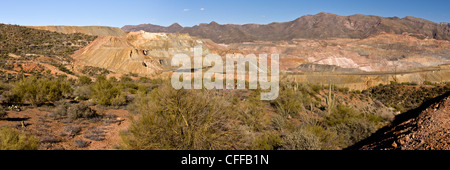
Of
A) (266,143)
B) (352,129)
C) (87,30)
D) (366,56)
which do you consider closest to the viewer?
(266,143)

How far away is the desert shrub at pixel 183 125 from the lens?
618 cm

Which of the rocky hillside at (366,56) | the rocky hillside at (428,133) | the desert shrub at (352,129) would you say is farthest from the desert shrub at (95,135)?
the rocky hillside at (366,56)

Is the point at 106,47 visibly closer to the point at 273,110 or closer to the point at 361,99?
the point at 273,110

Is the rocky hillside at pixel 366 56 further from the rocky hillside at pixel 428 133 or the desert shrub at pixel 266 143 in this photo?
the rocky hillside at pixel 428 133

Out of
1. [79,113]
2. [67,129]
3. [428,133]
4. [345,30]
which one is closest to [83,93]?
[79,113]

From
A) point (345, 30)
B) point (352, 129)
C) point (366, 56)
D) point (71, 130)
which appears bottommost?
point (352, 129)

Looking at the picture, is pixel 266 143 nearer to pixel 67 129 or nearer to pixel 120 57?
pixel 67 129

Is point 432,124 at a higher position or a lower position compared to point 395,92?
higher

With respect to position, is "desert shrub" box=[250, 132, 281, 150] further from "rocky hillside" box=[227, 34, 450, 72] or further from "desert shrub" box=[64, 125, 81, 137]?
"rocky hillside" box=[227, 34, 450, 72]

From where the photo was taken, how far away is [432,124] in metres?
6.07

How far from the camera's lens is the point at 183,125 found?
6.36m

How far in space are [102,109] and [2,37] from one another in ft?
158

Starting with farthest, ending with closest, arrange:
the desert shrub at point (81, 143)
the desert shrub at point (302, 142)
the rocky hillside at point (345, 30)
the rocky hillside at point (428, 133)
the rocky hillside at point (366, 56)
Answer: the rocky hillside at point (345, 30) → the rocky hillside at point (366, 56) → the desert shrub at point (81, 143) → the desert shrub at point (302, 142) → the rocky hillside at point (428, 133)
